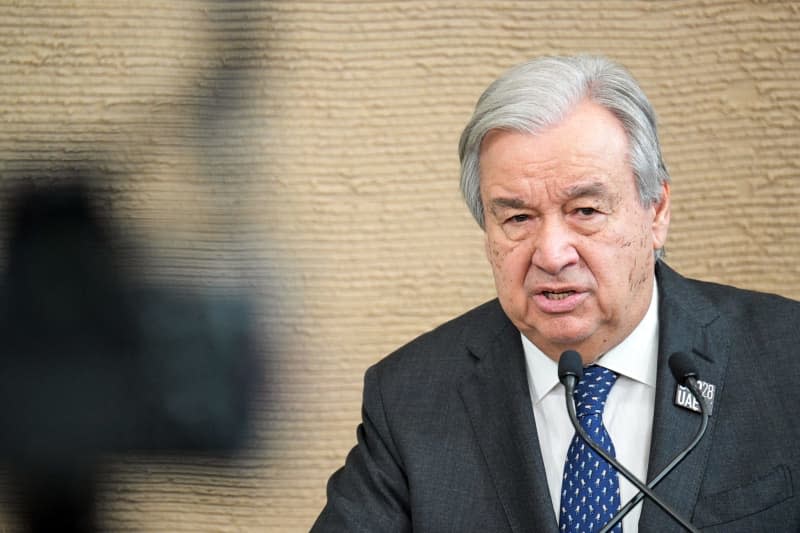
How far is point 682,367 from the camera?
1523mm

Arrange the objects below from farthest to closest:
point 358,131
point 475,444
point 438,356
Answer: point 358,131 → point 438,356 → point 475,444

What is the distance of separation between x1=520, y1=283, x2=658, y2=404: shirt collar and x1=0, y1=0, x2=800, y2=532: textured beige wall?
20.5 inches

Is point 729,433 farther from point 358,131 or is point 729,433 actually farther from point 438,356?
point 358,131

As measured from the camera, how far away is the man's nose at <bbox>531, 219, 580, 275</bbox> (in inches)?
69.2

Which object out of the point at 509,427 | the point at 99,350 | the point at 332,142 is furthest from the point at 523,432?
the point at 99,350

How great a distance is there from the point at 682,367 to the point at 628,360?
1.21ft

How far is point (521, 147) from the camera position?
179 centimetres

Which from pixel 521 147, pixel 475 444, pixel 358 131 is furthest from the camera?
pixel 358 131

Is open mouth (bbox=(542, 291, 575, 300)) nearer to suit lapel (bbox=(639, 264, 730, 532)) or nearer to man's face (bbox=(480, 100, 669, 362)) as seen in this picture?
man's face (bbox=(480, 100, 669, 362))

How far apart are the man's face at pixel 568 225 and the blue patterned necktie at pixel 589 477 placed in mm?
101

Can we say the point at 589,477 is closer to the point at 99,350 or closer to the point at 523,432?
the point at 523,432

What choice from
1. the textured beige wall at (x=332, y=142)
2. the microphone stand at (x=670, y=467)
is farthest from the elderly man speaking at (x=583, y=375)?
the textured beige wall at (x=332, y=142)

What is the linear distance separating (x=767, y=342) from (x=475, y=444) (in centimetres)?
53

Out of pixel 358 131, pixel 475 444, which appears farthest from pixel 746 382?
pixel 358 131
